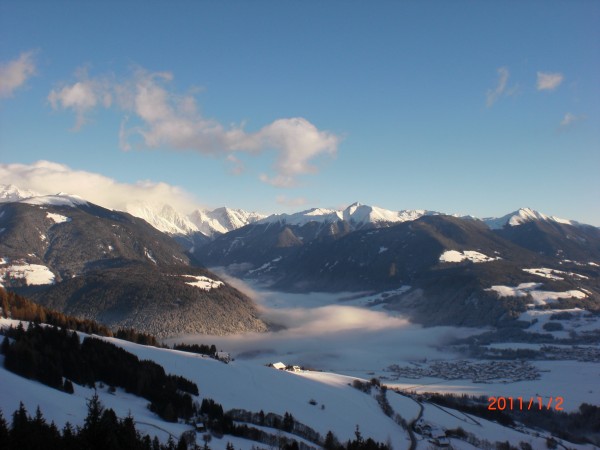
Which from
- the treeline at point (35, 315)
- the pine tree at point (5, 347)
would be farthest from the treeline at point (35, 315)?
the pine tree at point (5, 347)

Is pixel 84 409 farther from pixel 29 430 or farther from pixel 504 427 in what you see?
pixel 504 427

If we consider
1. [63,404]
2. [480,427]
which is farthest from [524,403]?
[63,404]

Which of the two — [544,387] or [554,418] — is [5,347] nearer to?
[554,418]

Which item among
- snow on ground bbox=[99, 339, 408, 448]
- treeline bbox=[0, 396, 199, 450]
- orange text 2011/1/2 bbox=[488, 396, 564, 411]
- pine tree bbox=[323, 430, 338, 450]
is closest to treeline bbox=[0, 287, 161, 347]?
snow on ground bbox=[99, 339, 408, 448]

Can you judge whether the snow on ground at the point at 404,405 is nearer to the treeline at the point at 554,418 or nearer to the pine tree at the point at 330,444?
the treeline at the point at 554,418

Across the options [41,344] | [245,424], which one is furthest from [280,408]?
[41,344]
